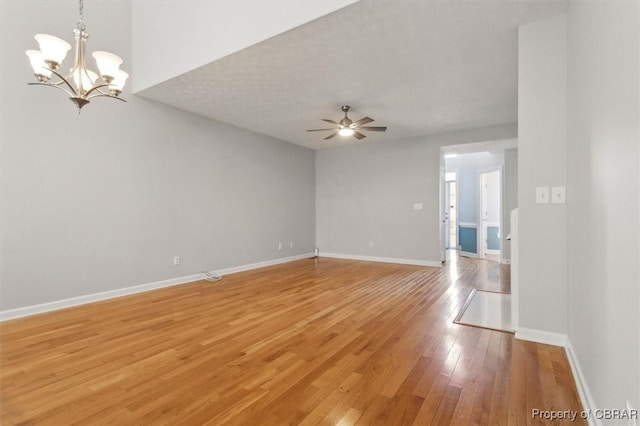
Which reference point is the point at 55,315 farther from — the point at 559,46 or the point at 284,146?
the point at 559,46

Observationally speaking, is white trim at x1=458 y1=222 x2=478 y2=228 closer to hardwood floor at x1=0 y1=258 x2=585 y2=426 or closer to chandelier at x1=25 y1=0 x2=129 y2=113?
hardwood floor at x1=0 y1=258 x2=585 y2=426

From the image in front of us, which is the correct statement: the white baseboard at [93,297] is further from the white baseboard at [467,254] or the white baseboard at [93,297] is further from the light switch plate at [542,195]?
the white baseboard at [467,254]

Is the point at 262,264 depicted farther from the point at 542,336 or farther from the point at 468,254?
the point at 468,254

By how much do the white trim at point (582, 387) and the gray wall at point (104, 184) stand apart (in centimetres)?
459

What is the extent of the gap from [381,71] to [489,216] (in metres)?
6.41

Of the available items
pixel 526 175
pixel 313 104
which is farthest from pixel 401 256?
pixel 526 175

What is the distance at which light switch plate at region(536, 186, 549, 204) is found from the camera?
2.26m

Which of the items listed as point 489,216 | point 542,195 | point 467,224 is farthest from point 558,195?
point 489,216

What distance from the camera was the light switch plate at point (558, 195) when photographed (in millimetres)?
2193

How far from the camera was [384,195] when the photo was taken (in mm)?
6605

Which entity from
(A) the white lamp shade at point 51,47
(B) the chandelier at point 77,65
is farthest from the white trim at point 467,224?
(A) the white lamp shade at point 51,47

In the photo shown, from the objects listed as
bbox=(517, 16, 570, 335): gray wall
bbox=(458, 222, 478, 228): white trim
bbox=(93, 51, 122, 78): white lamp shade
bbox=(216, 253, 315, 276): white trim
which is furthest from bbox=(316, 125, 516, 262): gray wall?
bbox=(93, 51, 122, 78): white lamp shade

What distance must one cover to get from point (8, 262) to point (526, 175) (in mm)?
4925

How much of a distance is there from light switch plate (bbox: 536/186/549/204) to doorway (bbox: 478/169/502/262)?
18.4 ft
